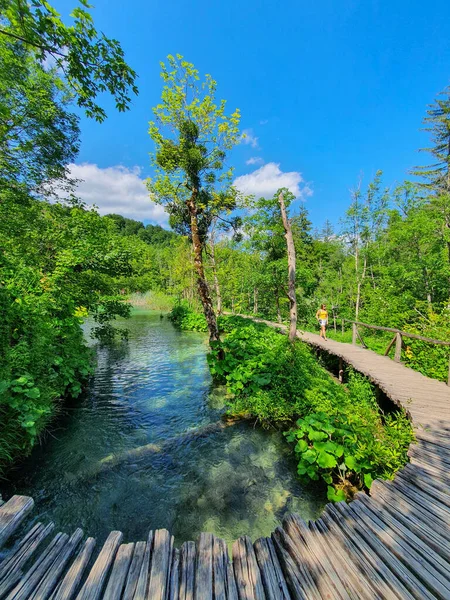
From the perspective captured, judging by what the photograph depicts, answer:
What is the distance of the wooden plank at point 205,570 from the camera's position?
162 cm

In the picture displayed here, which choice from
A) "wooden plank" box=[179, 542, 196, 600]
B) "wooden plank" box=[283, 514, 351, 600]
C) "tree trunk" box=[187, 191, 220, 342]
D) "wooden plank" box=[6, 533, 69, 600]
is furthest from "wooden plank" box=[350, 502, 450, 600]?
"tree trunk" box=[187, 191, 220, 342]

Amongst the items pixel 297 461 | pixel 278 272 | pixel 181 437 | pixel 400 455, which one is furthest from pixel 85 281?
pixel 278 272

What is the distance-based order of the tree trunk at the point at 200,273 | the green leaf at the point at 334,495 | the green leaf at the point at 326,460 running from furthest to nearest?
the tree trunk at the point at 200,273, the green leaf at the point at 326,460, the green leaf at the point at 334,495

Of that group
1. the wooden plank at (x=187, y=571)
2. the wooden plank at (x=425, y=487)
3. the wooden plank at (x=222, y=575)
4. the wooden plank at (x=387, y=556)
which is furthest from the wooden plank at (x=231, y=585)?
the wooden plank at (x=425, y=487)

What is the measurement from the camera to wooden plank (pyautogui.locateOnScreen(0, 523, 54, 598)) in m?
1.60

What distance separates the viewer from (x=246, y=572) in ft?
5.87

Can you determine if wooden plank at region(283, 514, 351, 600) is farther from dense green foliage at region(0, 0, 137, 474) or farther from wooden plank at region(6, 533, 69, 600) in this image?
dense green foliage at region(0, 0, 137, 474)

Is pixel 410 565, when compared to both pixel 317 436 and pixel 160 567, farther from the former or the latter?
pixel 317 436

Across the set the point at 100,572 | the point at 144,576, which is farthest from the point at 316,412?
the point at 100,572

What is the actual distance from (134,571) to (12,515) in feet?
3.64

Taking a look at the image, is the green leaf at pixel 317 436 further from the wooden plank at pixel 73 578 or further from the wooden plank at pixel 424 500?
the wooden plank at pixel 73 578

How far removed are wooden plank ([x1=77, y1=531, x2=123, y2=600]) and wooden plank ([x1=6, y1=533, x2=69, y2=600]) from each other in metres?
0.32

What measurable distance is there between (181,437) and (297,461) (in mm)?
2644

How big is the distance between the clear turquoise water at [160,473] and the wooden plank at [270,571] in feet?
6.25
